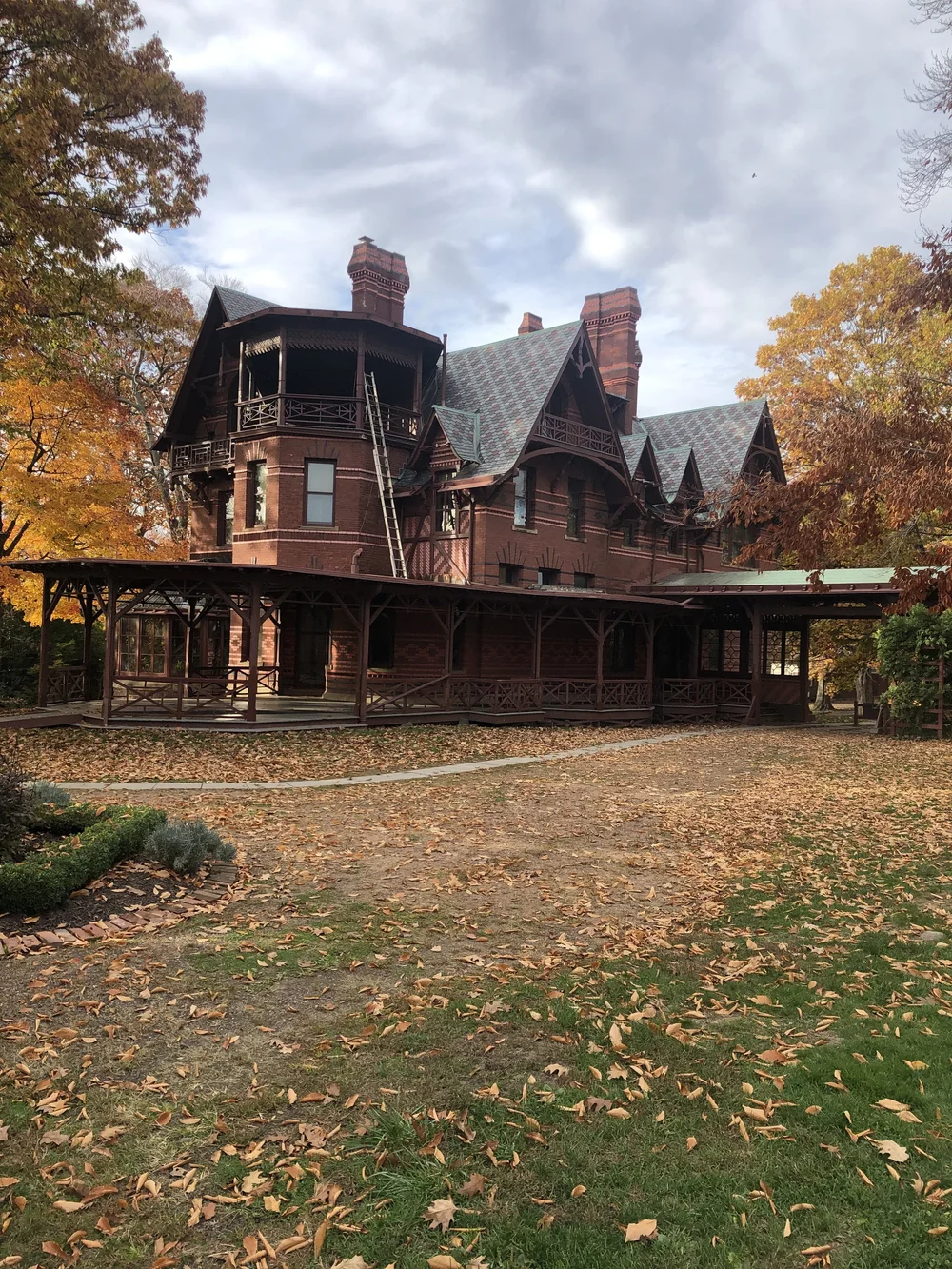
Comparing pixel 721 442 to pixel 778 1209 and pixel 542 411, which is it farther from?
pixel 778 1209

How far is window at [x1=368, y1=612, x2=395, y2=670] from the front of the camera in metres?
25.8

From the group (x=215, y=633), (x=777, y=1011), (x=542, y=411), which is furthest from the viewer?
(x=215, y=633)

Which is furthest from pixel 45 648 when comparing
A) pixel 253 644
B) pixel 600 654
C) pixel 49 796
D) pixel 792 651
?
pixel 792 651

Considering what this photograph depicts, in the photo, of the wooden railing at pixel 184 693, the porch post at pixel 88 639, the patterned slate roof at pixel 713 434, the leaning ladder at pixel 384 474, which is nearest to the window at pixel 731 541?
the patterned slate roof at pixel 713 434

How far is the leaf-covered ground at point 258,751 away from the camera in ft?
49.4

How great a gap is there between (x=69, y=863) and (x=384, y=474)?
20.4 metres

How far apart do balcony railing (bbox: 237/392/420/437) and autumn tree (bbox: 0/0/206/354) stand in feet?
28.9

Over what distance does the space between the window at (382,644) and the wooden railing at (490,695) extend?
0.61 metres

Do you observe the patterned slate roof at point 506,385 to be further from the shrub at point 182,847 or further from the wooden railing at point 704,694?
the shrub at point 182,847

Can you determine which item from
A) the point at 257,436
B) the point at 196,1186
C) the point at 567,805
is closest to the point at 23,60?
the point at 257,436

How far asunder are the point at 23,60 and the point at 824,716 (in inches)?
1175

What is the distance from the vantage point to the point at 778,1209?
348 centimetres

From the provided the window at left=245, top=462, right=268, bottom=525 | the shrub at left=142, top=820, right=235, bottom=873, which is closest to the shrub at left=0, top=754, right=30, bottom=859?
the shrub at left=142, top=820, right=235, bottom=873

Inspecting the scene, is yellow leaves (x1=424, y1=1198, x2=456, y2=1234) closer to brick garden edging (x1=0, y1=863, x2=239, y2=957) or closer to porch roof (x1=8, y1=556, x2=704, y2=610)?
brick garden edging (x1=0, y1=863, x2=239, y2=957)
